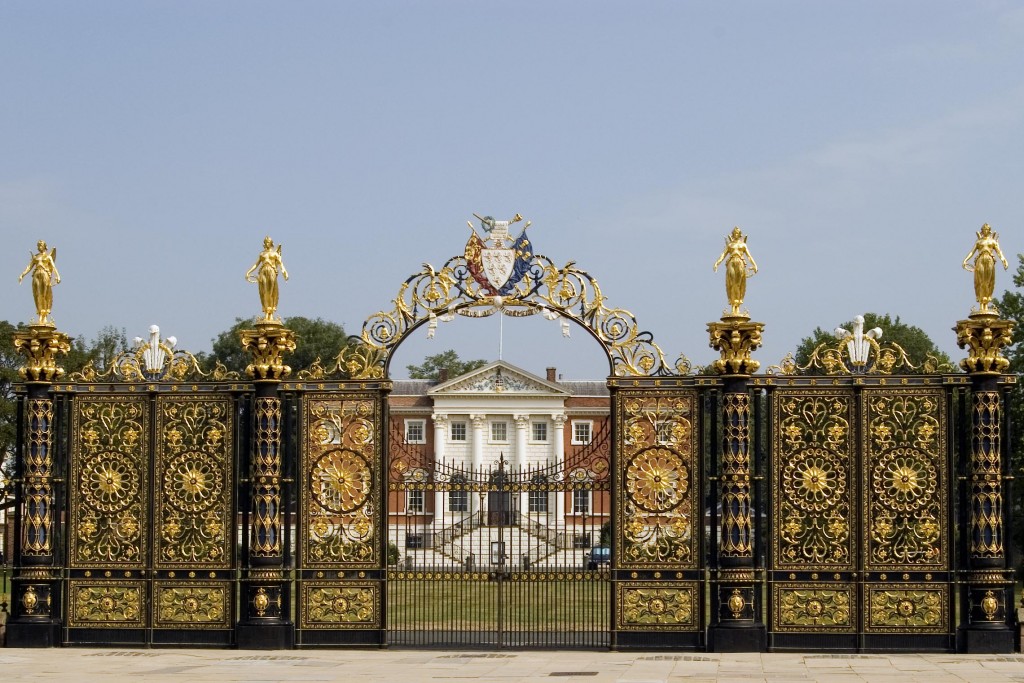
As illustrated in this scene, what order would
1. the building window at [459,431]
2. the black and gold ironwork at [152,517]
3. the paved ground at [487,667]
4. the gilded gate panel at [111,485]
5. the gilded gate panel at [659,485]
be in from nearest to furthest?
the paved ground at [487,667], the gilded gate panel at [659,485], the black and gold ironwork at [152,517], the gilded gate panel at [111,485], the building window at [459,431]

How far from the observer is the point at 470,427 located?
4984 cm

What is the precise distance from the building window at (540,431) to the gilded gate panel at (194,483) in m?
30.3

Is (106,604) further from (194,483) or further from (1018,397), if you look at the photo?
(1018,397)

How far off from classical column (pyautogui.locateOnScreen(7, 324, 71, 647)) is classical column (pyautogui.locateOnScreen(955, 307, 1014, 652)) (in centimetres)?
1136

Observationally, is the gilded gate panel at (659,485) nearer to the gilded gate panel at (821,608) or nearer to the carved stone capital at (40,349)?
the gilded gate panel at (821,608)

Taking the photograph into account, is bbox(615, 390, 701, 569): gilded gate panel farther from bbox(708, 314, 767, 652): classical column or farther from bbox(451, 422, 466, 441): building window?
bbox(451, 422, 466, 441): building window

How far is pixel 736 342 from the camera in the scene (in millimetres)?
18141

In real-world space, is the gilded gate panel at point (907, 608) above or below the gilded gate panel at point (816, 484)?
below

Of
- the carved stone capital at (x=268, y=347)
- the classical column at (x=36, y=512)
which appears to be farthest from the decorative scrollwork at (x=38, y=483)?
the carved stone capital at (x=268, y=347)

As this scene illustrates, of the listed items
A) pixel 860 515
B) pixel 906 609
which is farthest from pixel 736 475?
pixel 906 609

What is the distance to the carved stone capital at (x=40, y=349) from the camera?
62.7 ft

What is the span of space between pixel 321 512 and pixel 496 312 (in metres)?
3.35

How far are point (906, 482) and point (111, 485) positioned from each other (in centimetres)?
995

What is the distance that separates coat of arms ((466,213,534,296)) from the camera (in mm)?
18641
